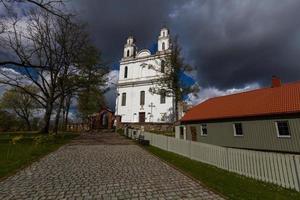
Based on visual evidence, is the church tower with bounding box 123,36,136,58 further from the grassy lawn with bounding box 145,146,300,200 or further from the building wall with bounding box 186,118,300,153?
the grassy lawn with bounding box 145,146,300,200

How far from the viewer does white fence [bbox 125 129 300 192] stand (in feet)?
21.8

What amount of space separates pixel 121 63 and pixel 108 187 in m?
48.7

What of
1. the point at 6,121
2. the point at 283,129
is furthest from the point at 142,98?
the point at 283,129

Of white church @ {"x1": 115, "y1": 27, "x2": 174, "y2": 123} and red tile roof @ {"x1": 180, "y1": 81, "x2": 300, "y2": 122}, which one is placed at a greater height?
white church @ {"x1": 115, "y1": 27, "x2": 174, "y2": 123}

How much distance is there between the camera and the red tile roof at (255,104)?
16641mm

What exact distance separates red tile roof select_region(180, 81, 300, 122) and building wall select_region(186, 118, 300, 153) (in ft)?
2.68

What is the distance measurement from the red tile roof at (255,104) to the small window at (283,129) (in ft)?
3.00

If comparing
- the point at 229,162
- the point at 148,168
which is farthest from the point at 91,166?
the point at 229,162

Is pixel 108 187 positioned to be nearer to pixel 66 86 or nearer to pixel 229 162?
pixel 229 162

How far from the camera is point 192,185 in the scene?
6355 millimetres

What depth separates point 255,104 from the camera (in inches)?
761

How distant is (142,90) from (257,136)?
108 feet

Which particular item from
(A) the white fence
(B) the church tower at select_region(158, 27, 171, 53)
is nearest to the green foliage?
(B) the church tower at select_region(158, 27, 171, 53)

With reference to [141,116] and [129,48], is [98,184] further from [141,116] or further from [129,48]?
[129,48]
